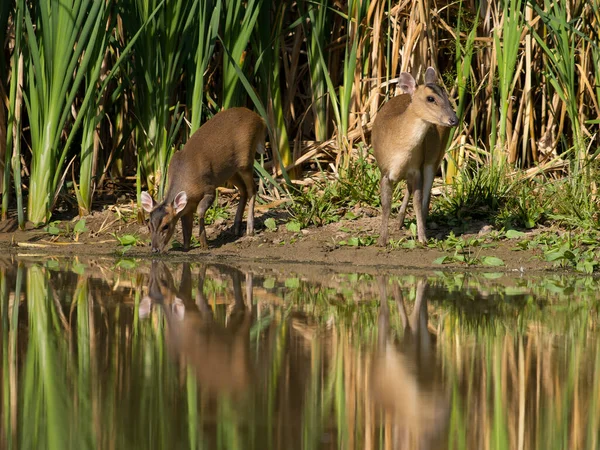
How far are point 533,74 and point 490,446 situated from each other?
759 centimetres

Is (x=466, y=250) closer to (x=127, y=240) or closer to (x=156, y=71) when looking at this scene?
(x=127, y=240)

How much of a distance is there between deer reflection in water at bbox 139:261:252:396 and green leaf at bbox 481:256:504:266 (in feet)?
6.15

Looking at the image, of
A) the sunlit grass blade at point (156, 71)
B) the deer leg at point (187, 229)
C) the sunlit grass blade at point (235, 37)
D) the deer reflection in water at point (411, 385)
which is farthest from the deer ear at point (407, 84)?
the deer reflection in water at point (411, 385)

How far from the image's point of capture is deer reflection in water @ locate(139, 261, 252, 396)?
4.34 metres

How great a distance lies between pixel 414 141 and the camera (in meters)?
8.76

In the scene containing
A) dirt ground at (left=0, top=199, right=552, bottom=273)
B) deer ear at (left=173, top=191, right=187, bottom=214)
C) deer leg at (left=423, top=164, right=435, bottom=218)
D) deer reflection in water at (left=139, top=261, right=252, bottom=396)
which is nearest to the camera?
deer reflection in water at (left=139, top=261, right=252, bottom=396)

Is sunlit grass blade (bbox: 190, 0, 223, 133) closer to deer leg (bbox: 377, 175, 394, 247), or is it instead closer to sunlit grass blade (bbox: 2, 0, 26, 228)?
sunlit grass blade (bbox: 2, 0, 26, 228)

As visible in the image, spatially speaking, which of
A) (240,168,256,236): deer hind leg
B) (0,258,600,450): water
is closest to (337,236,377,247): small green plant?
(240,168,256,236): deer hind leg

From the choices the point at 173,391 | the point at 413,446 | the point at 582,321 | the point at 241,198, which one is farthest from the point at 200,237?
the point at 413,446

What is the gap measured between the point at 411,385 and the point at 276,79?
677cm

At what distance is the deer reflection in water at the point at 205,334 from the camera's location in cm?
434

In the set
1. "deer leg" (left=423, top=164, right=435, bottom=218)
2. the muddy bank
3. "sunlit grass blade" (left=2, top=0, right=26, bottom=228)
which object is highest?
"sunlit grass blade" (left=2, top=0, right=26, bottom=228)

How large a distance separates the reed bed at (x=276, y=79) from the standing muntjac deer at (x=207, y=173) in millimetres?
289

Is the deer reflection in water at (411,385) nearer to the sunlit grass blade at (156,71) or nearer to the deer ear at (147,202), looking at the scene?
the deer ear at (147,202)
